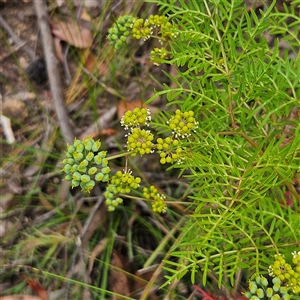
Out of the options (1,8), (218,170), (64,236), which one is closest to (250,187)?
(218,170)

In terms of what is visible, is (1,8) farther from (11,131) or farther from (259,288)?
(259,288)

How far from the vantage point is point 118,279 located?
3.07 metres

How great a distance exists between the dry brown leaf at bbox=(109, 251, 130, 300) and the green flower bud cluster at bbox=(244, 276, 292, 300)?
46.5 inches

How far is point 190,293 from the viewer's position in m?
2.90

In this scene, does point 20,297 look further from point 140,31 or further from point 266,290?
point 140,31

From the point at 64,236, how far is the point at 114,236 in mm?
366

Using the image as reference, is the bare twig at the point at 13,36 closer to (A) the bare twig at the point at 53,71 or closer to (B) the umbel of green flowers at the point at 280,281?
(A) the bare twig at the point at 53,71

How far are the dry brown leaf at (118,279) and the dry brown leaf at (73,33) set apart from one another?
174cm

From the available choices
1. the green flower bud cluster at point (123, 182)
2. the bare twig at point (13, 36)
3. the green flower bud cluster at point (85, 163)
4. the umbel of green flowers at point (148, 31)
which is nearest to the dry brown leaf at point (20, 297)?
the green flower bud cluster at point (123, 182)

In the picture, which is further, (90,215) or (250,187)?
(90,215)

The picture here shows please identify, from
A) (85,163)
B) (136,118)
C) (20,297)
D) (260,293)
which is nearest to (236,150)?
(136,118)

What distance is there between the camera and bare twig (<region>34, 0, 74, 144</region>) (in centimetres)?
354

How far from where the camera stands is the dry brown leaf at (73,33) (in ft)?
→ 12.5

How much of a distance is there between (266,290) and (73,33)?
2674 mm
